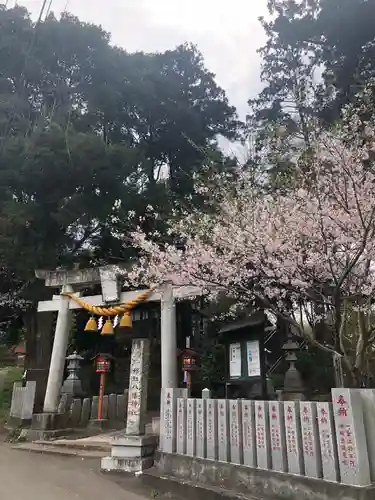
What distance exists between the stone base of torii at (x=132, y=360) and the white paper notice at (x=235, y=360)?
1.37m

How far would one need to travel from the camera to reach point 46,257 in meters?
14.6

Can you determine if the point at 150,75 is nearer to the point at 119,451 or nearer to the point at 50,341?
the point at 50,341

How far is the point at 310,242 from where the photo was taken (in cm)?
664

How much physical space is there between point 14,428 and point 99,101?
532 inches

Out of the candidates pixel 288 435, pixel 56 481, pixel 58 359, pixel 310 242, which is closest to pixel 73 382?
pixel 58 359

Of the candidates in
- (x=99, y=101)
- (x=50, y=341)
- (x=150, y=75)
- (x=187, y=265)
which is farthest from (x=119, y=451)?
(x=150, y=75)

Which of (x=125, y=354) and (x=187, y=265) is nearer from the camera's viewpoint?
(x=187, y=265)

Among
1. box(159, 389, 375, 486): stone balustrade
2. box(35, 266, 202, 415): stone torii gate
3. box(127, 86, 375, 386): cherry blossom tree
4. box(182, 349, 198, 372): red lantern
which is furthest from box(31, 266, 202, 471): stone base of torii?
box(127, 86, 375, 386): cherry blossom tree

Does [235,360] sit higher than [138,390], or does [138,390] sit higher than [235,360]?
[235,360]

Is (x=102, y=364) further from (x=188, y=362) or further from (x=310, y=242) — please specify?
(x=310, y=242)

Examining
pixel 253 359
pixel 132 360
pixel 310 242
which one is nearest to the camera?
pixel 310 242

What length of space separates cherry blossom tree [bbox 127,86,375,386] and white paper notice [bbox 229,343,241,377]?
106 cm

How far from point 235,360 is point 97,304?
444 centimetres

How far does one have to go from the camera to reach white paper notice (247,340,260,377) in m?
8.34
